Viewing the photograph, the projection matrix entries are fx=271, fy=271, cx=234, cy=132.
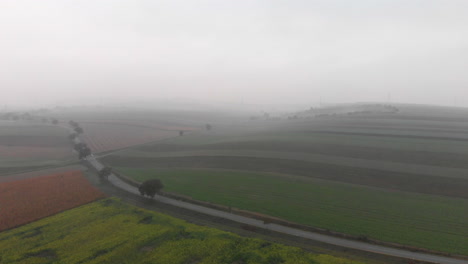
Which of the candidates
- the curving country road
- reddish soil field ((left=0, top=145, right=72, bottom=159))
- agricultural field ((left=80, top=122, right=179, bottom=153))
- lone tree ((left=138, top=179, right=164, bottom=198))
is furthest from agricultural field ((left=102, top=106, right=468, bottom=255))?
reddish soil field ((left=0, top=145, right=72, bottom=159))

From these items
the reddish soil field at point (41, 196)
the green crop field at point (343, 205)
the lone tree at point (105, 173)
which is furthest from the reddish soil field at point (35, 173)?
the green crop field at point (343, 205)

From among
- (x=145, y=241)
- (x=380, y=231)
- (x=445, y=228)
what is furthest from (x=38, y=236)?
(x=445, y=228)

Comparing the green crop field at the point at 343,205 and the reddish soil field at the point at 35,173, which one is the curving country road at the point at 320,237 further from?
the reddish soil field at the point at 35,173

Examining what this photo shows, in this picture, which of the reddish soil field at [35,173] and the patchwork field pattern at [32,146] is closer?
the reddish soil field at [35,173]

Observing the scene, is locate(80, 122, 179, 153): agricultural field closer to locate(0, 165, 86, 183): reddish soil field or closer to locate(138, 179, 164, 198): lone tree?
locate(0, 165, 86, 183): reddish soil field

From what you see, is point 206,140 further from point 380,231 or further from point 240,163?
point 380,231
